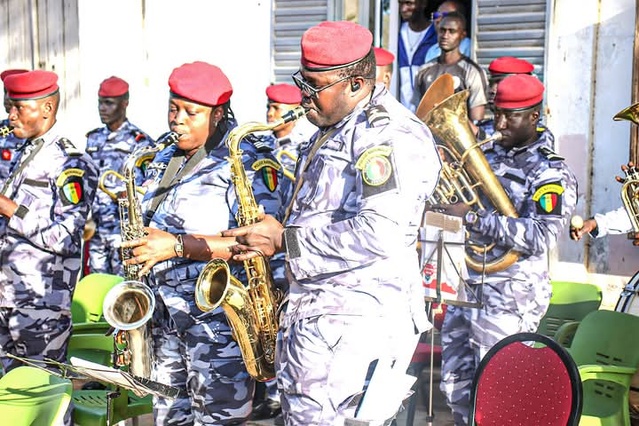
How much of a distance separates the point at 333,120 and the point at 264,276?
0.86m

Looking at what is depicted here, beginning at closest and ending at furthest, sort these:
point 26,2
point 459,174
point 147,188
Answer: point 147,188 < point 459,174 < point 26,2

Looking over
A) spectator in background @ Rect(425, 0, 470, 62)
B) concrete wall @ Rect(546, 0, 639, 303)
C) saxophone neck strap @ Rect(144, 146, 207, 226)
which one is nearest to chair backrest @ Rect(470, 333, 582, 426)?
saxophone neck strap @ Rect(144, 146, 207, 226)

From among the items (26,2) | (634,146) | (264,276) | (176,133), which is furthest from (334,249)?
(26,2)

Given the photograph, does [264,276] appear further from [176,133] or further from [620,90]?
[620,90]

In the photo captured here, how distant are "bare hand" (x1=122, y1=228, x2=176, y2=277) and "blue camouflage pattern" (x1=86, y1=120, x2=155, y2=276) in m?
4.52

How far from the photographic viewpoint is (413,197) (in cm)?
364

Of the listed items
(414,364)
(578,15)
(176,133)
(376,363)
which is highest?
(578,15)

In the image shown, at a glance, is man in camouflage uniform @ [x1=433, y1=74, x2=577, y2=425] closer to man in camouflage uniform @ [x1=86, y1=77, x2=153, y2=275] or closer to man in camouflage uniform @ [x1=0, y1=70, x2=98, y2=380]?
man in camouflage uniform @ [x1=0, y1=70, x2=98, y2=380]

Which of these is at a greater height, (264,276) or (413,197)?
(413,197)

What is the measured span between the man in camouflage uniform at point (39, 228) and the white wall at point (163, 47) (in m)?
3.70

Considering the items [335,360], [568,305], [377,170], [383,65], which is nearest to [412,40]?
[383,65]

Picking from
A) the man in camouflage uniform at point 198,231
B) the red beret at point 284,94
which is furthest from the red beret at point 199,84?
the red beret at point 284,94

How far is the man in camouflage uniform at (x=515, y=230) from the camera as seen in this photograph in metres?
5.54

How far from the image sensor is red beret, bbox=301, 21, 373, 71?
3.70 metres
